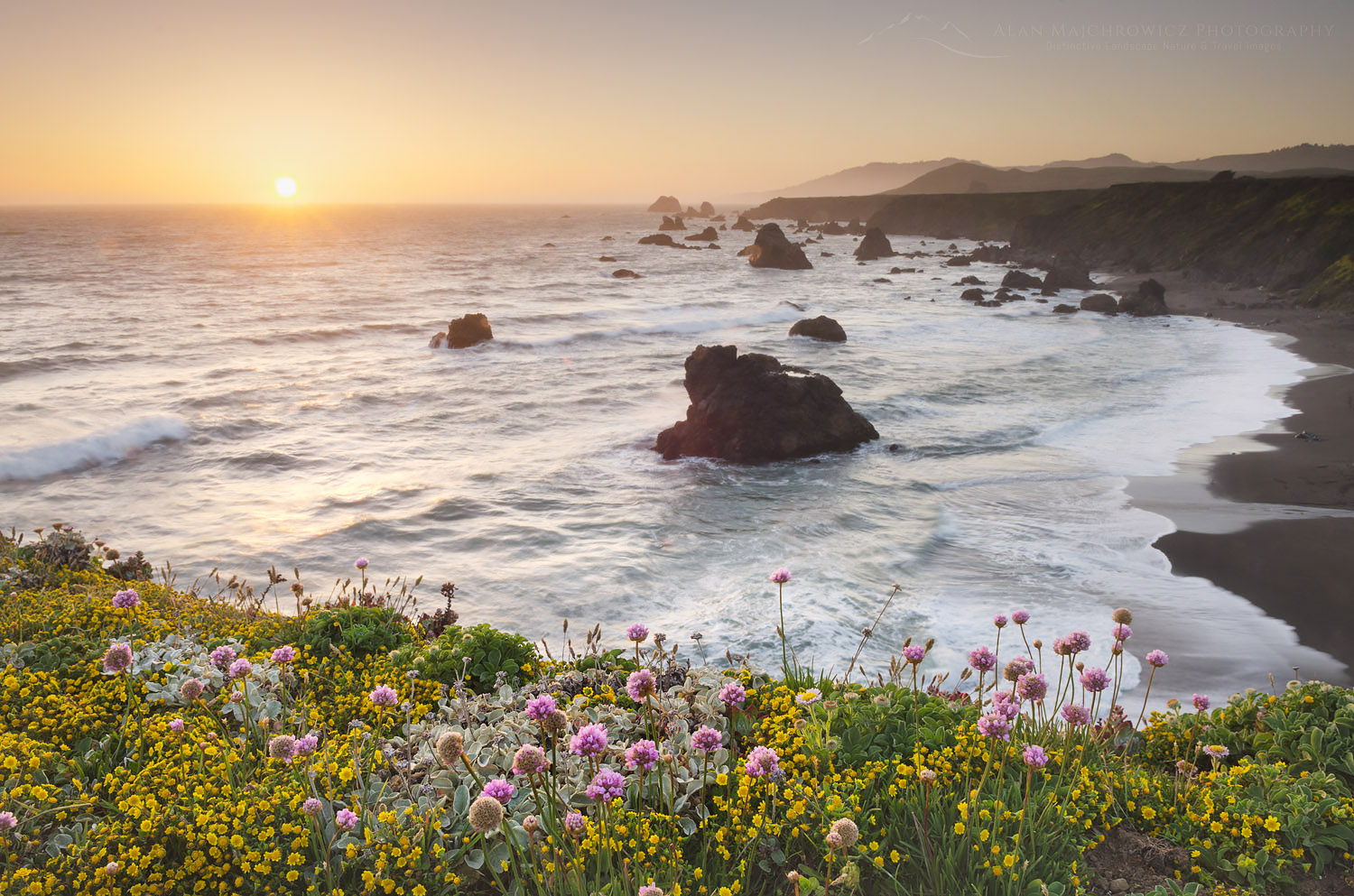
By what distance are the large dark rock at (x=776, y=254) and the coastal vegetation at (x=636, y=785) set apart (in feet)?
241

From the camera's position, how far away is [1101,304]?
4259 cm

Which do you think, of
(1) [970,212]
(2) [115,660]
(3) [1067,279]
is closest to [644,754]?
(2) [115,660]

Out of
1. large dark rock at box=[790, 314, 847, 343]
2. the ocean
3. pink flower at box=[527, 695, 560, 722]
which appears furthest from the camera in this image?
large dark rock at box=[790, 314, 847, 343]

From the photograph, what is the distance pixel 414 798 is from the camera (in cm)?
371

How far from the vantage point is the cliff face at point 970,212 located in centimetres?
10494

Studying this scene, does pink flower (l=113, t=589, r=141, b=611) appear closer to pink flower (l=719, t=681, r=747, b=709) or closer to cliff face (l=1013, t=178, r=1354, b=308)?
pink flower (l=719, t=681, r=747, b=709)

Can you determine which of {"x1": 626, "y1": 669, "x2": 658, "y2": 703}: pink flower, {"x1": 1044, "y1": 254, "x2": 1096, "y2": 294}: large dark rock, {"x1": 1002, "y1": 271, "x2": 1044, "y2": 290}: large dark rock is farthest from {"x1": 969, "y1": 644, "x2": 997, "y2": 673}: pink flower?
{"x1": 1002, "y1": 271, "x2": 1044, "y2": 290}: large dark rock

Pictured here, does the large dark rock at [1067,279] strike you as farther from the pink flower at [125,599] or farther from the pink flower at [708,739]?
the pink flower at [125,599]

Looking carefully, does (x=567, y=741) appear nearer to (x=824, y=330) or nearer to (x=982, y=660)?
(x=982, y=660)

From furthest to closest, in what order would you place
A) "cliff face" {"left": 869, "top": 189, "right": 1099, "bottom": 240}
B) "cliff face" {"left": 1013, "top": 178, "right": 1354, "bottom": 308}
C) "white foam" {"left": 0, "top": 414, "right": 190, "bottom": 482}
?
"cliff face" {"left": 869, "top": 189, "right": 1099, "bottom": 240} → "cliff face" {"left": 1013, "top": 178, "right": 1354, "bottom": 308} → "white foam" {"left": 0, "top": 414, "right": 190, "bottom": 482}

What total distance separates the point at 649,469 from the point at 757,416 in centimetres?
286

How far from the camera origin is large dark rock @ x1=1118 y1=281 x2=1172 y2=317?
40.5 m

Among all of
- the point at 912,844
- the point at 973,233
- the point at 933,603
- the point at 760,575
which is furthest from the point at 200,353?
the point at 973,233

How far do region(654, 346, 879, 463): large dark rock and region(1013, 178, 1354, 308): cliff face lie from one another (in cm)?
3414
